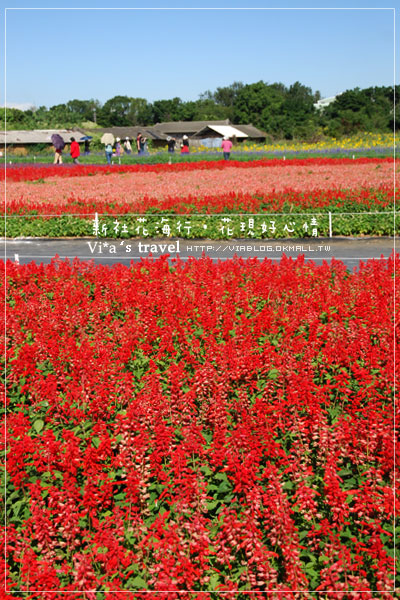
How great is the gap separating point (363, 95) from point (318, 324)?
83655mm

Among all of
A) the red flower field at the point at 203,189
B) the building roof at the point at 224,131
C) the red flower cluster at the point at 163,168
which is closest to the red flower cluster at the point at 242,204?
the red flower field at the point at 203,189

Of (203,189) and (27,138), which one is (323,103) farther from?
(203,189)

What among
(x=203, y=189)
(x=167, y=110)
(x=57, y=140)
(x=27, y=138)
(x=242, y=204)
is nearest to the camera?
(x=242, y=204)

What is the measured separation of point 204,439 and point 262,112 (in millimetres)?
114301

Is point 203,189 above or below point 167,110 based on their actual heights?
below

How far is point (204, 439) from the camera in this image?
5031mm

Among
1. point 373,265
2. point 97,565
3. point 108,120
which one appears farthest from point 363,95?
point 97,565

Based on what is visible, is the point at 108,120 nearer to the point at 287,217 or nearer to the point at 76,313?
the point at 287,217

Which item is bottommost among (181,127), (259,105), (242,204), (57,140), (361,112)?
(242,204)

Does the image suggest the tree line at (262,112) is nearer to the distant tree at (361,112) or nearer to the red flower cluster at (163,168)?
the distant tree at (361,112)

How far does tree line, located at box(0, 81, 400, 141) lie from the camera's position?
7212cm

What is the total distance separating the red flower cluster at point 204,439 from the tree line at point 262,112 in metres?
56.0

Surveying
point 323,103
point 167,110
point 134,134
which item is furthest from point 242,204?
point 323,103

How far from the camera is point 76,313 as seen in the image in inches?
315
